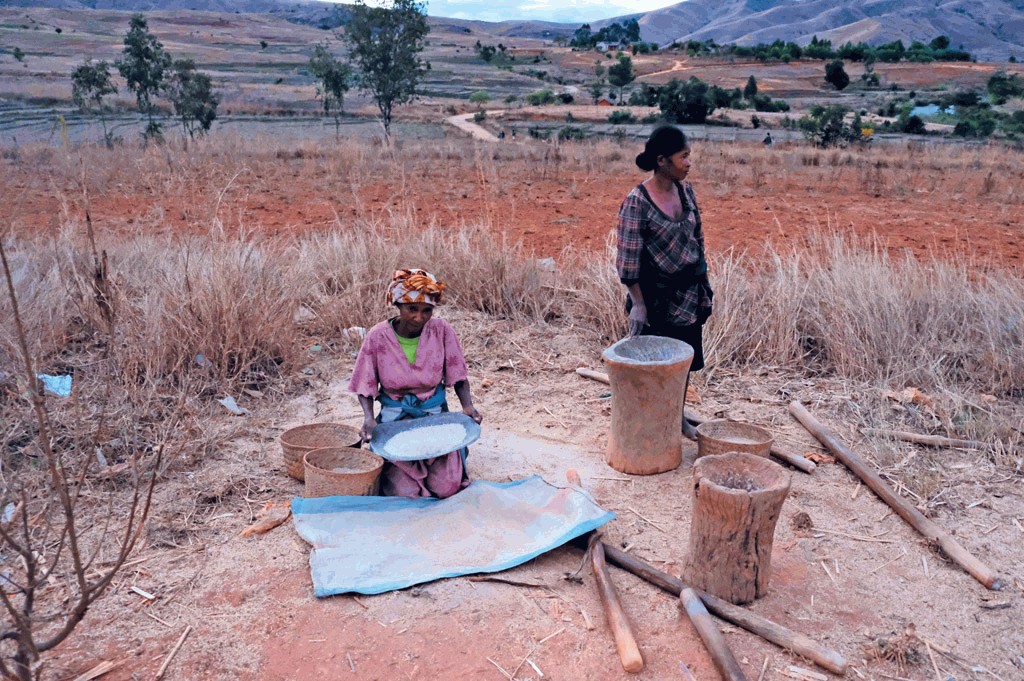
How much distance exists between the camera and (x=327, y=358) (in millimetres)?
4945

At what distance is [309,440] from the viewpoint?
357 centimetres

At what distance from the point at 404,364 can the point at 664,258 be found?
1271 millimetres

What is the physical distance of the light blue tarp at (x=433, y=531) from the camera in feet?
8.99

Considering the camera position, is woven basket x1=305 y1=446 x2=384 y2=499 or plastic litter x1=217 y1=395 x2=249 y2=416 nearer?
woven basket x1=305 y1=446 x2=384 y2=499

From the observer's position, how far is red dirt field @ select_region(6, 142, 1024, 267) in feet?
28.2

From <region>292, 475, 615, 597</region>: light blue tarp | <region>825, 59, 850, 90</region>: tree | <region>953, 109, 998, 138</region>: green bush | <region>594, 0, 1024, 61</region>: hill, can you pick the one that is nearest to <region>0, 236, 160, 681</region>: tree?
<region>292, 475, 615, 597</region>: light blue tarp

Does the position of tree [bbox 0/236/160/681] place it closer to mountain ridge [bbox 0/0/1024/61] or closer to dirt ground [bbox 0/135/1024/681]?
dirt ground [bbox 0/135/1024/681]

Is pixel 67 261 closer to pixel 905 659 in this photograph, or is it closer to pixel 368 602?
pixel 368 602

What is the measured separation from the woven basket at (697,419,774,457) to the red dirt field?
11.7 ft

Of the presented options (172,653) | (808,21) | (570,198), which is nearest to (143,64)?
(570,198)

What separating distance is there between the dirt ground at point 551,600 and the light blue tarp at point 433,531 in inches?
2.6

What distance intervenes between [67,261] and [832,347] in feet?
16.6

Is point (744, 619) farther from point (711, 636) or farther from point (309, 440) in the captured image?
point (309, 440)

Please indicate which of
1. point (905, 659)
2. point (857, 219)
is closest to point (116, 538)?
point (905, 659)
